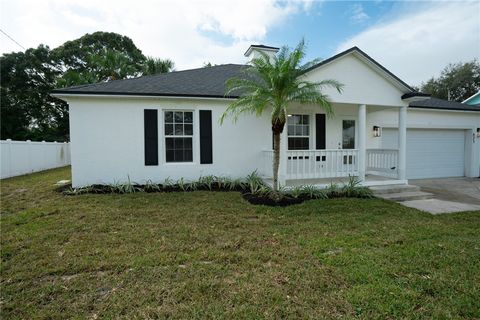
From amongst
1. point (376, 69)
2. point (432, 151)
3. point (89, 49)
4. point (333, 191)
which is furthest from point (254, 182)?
point (89, 49)

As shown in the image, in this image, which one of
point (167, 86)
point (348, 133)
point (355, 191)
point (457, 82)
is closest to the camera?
point (355, 191)

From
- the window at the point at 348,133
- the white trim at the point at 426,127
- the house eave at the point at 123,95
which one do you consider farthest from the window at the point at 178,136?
the white trim at the point at 426,127

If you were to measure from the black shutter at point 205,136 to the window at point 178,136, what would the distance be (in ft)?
1.21

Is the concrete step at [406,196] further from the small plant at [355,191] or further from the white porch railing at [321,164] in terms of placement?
the white porch railing at [321,164]

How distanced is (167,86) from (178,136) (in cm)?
169

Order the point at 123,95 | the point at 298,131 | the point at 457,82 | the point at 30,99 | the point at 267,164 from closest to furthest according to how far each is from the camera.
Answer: the point at 123,95
the point at 267,164
the point at 298,131
the point at 30,99
the point at 457,82

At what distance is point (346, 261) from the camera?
3.25 meters

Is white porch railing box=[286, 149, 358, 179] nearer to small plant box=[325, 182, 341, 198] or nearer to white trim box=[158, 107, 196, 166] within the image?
small plant box=[325, 182, 341, 198]

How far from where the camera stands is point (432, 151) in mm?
10680

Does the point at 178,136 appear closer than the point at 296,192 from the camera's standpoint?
No

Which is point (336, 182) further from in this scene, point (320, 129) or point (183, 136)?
point (183, 136)

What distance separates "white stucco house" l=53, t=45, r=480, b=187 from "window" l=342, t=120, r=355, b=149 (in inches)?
15.7

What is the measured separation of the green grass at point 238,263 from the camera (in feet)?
7.80

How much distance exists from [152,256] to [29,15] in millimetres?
10830
